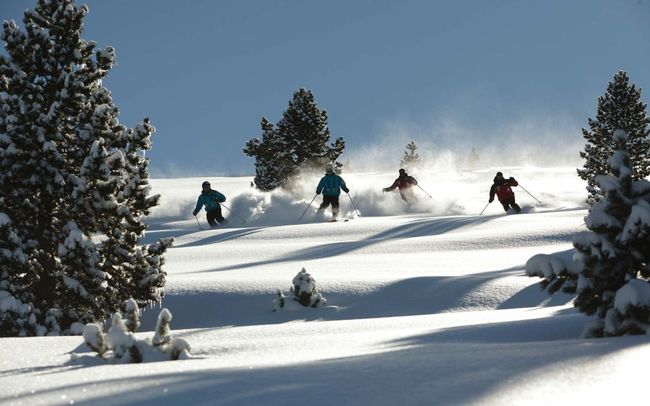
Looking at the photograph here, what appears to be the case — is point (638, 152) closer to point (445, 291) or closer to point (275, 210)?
point (275, 210)

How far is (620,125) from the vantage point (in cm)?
3616

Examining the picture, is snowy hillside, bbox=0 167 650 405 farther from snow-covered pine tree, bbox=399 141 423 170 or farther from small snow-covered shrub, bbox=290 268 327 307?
snow-covered pine tree, bbox=399 141 423 170

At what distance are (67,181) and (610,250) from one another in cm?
774

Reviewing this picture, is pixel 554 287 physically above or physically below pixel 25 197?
below

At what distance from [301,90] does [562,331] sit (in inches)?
1668

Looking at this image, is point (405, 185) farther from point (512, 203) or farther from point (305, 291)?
point (305, 291)

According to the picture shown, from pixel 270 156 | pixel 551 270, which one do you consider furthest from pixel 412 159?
pixel 551 270

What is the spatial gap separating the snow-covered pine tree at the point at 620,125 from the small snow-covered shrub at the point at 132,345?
35.0 metres

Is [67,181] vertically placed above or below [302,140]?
below

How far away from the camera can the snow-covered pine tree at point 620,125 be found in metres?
35.7

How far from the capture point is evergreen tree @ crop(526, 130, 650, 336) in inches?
163

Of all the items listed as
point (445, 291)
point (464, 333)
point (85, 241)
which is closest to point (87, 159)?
point (85, 241)

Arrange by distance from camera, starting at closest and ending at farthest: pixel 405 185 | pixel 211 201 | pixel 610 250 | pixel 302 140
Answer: pixel 610 250 < pixel 211 201 < pixel 405 185 < pixel 302 140

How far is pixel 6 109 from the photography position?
9.21 meters
